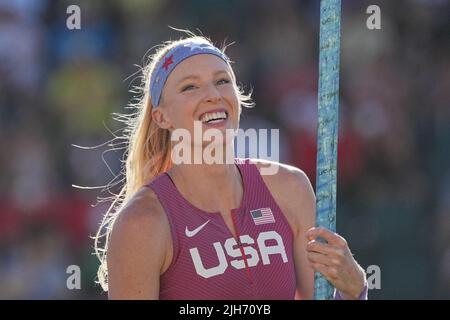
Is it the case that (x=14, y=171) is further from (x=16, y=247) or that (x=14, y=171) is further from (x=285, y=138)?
(x=285, y=138)

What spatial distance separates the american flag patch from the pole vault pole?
0.64 m

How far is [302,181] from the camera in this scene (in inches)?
150

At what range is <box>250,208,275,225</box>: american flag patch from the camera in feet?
11.9

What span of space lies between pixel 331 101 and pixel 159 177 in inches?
34.8

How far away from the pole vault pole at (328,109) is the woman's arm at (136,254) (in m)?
0.64

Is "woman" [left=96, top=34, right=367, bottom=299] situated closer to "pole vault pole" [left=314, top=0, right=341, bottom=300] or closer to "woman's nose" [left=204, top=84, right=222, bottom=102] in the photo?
"woman's nose" [left=204, top=84, right=222, bottom=102]

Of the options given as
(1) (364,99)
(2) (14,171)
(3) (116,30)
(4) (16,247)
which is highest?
(3) (116,30)

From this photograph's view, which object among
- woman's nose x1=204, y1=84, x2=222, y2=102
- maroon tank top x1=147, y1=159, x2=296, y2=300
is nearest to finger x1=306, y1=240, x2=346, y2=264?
maroon tank top x1=147, y1=159, x2=296, y2=300

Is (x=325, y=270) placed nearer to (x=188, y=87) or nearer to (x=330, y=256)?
(x=330, y=256)

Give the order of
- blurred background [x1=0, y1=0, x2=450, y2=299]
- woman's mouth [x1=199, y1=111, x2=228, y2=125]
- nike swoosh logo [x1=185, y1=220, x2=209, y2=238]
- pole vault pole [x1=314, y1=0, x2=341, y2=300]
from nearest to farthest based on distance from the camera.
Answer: pole vault pole [x1=314, y1=0, x2=341, y2=300] → nike swoosh logo [x1=185, y1=220, x2=209, y2=238] → woman's mouth [x1=199, y1=111, x2=228, y2=125] → blurred background [x1=0, y1=0, x2=450, y2=299]

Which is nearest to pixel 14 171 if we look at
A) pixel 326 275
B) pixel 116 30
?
pixel 116 30

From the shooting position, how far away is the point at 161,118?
3738 millimetres

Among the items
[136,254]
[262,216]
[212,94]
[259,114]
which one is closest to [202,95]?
[212,94]

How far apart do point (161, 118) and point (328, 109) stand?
950 mm
